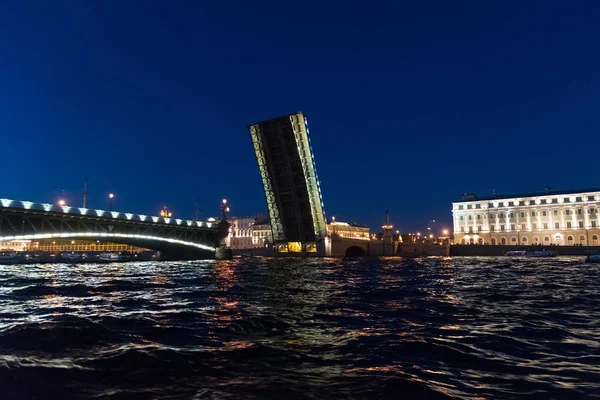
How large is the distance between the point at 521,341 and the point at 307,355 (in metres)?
3.74

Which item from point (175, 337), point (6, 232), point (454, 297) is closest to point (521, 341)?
point (175, 337)

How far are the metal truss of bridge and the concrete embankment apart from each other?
3681 cm

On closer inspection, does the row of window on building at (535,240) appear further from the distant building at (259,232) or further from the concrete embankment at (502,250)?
the distant building at (259,232)

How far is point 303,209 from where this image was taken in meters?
60.8

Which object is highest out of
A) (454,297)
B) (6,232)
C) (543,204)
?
(543,204)

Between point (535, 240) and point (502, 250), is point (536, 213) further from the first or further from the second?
point (502, 250)

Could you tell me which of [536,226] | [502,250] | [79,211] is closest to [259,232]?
[502,250]

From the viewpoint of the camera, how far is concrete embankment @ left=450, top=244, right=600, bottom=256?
259ft

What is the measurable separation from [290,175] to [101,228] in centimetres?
2488

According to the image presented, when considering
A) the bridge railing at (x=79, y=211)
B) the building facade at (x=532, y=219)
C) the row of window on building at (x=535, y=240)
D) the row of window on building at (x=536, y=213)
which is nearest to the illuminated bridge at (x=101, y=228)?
the bridge railing at (x=79, y=211)

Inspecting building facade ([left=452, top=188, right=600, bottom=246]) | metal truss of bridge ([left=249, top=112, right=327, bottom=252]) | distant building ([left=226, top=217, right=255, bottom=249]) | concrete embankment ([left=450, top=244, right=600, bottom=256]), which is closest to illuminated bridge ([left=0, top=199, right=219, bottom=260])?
metal truss of bridge ([left=249, top=112, right=327, bottom=252])

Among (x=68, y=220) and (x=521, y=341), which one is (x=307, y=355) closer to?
(x=521, y=341)

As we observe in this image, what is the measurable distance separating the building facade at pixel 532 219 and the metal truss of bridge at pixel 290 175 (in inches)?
2074

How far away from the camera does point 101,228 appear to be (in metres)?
54.4
